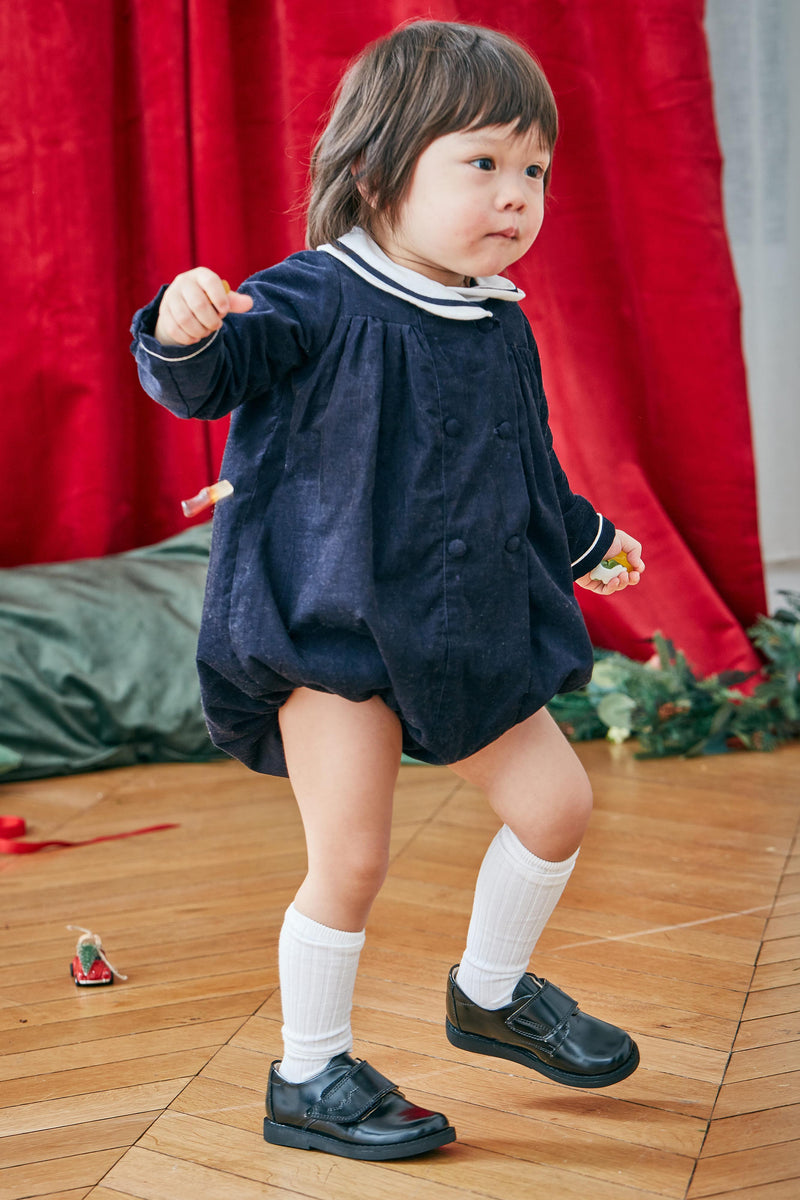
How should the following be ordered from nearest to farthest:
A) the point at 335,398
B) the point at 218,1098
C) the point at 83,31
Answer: the point at 335,398 < the point at 218,1098 < the point at 83,31

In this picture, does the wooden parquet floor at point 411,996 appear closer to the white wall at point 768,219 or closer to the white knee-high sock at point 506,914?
the white knee-high sock at point 506,914

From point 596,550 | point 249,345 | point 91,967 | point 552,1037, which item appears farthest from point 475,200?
point 91,967

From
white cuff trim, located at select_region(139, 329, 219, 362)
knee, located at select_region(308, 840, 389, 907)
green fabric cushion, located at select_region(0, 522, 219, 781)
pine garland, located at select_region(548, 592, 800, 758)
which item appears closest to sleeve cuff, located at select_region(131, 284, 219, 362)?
white cuff trim, located at select_region(139, 329, 219, 362)

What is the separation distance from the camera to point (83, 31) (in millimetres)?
2148

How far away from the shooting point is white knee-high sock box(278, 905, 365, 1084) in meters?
0.93

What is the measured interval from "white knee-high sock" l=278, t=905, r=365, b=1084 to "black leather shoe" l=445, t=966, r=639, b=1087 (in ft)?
0.42

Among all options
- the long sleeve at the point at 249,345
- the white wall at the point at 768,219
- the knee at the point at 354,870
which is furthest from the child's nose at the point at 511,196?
the white wall at the point at 768,219

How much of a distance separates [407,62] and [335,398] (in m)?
0.25

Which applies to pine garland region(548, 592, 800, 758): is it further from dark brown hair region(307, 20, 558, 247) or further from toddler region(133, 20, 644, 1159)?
dark brown hair region(307, 20, 558, 247)

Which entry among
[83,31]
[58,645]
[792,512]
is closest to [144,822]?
[58,645]

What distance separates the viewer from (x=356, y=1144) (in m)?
0.94

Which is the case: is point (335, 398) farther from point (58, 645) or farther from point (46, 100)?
point (46, 100)

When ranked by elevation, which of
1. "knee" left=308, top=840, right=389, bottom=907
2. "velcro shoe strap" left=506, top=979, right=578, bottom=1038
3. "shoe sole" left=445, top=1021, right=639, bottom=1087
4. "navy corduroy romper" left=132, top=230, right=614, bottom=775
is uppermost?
"navy corduroy romper" left=132, top=230, right=614, bottom=775

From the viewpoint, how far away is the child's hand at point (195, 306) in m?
0.79
